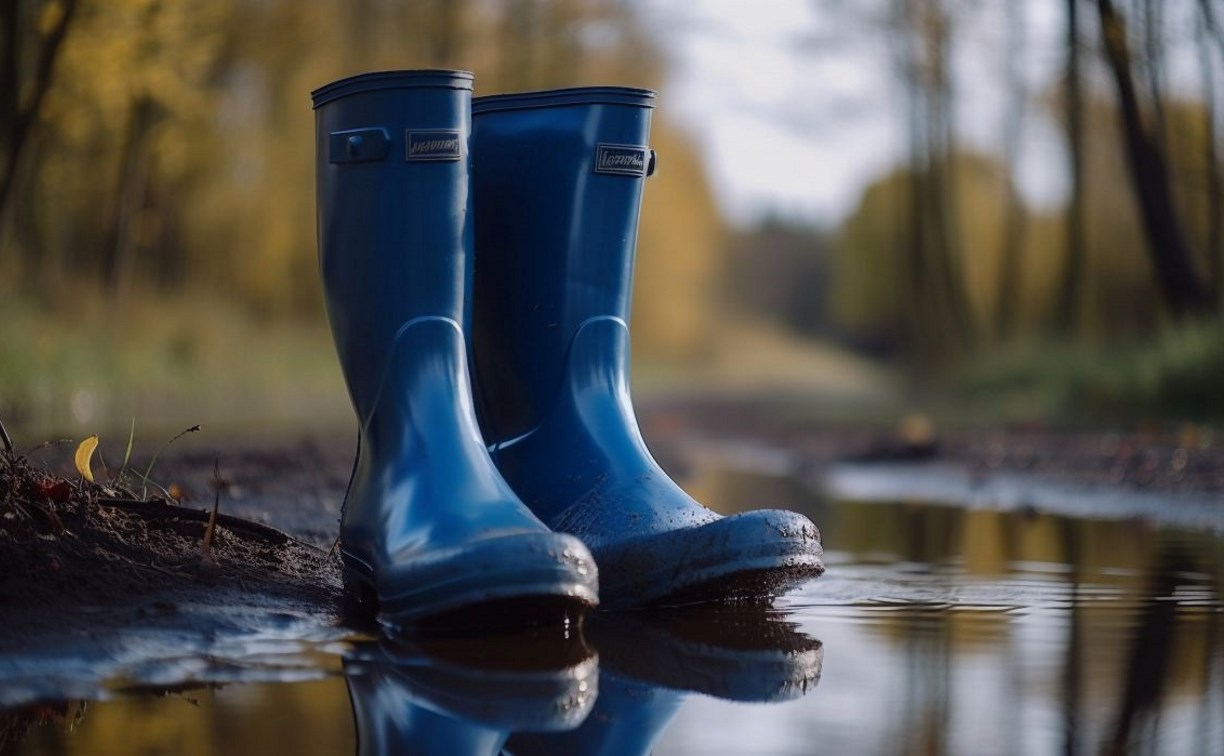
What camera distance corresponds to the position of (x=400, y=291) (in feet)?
9.83

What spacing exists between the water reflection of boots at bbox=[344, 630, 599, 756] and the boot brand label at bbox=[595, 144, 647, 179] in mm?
1027

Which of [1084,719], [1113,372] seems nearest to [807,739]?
[1084,719]

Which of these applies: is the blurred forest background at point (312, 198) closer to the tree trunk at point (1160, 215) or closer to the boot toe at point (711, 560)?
the tree trunk at point (1160, 215)

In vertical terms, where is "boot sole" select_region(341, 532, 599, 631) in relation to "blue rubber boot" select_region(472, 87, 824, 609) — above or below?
below

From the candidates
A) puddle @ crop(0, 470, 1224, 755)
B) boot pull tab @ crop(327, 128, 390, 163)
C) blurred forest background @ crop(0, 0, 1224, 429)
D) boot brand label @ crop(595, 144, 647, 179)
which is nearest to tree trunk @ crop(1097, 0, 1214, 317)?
blurred forest background @ crop(0, 0, 1224, 429)

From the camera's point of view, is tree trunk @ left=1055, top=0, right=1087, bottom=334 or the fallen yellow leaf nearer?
the fallen yellow leaf

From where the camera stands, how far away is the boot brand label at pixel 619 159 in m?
3.25

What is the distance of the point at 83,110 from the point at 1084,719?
39.9ft

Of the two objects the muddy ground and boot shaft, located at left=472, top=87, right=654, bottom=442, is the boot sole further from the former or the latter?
boot shaft, located at left=472, top=87, right=654, bottom=442

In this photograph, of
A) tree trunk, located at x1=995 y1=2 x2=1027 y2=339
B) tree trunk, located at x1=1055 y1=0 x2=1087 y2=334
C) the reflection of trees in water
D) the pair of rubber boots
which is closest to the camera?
the reflection of trees in water

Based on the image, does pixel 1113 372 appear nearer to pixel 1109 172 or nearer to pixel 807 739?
pixel 807 739

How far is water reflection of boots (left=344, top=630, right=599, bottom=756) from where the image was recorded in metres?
1.86

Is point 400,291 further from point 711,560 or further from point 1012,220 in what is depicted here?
point 1012,220

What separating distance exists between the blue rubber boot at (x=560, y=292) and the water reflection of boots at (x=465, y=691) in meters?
0.59
